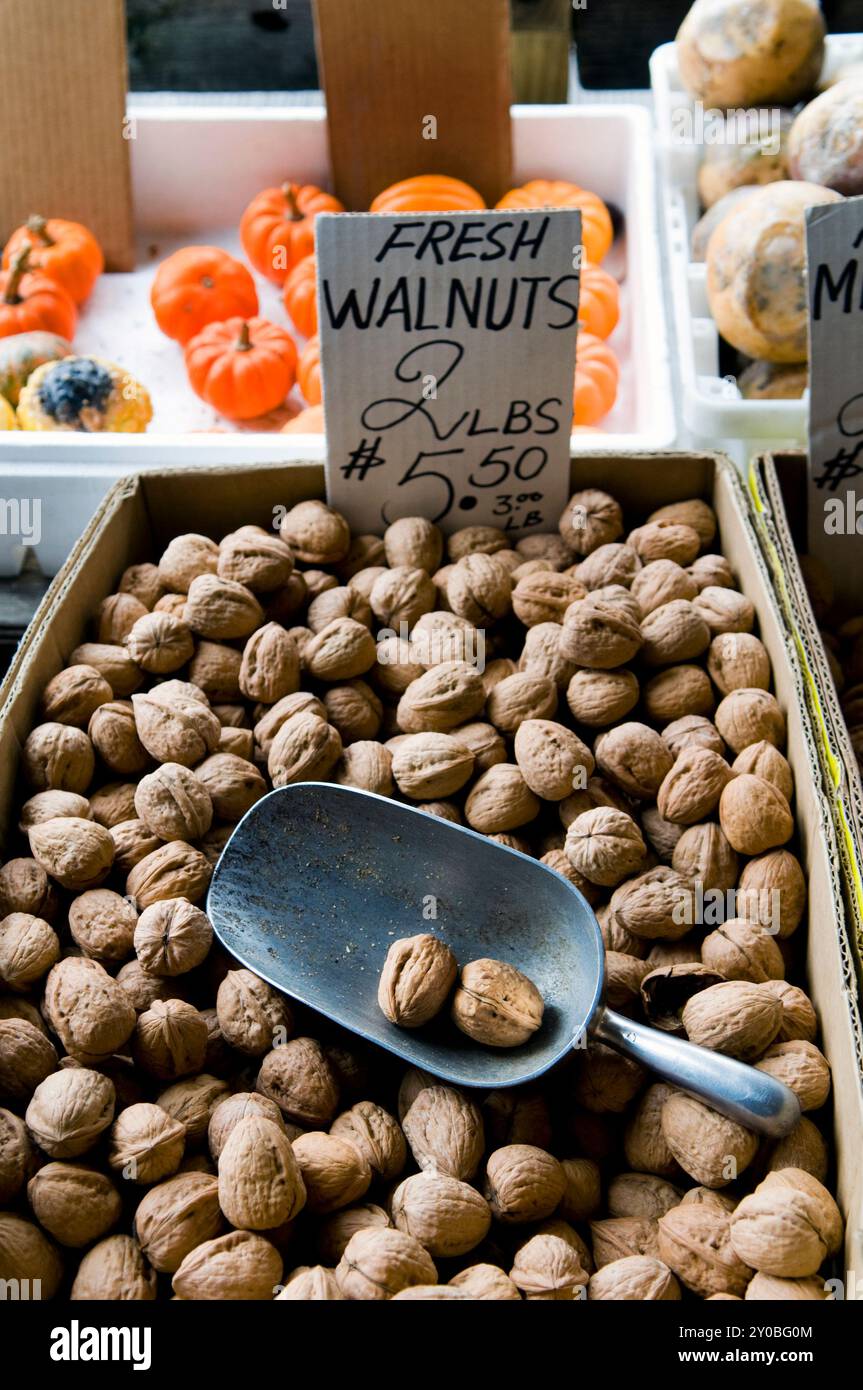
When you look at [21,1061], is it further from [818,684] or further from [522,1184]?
[818,684]

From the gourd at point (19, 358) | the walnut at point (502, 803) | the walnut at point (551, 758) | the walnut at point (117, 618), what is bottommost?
the walnut at point (502, 803)

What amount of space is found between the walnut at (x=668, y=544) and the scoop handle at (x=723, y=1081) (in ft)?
2.40

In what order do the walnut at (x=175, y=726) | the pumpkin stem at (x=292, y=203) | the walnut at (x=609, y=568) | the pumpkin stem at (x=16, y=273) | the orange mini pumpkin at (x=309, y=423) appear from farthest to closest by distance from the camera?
the pumpkin stem at (x=292, y=203) → the pumpkin stem at (x=16, y=273) → the orange mini pumpkin at (x=309, y=423) → the walnut at (x=609, y=568) → the walnut at (x=175, y=726)

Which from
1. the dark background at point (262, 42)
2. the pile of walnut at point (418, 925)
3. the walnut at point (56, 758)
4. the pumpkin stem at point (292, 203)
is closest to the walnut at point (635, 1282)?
the pile of walnut at point (418, 925)

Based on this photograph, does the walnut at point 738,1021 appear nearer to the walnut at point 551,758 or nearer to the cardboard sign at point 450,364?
the walnut at point 551,758

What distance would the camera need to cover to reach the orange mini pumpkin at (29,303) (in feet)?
7.55

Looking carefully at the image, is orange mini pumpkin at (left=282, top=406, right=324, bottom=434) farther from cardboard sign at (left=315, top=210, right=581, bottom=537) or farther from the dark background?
the dark background

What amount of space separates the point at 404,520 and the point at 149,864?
2.06 ft

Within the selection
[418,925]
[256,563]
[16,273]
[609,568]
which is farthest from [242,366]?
[418,925]

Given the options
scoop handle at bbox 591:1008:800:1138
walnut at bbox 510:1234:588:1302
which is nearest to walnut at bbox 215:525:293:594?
scoop handle at bbox 591:1008:800:1138

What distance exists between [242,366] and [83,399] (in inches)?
12.4

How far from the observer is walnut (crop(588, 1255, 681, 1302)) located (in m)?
1.01
